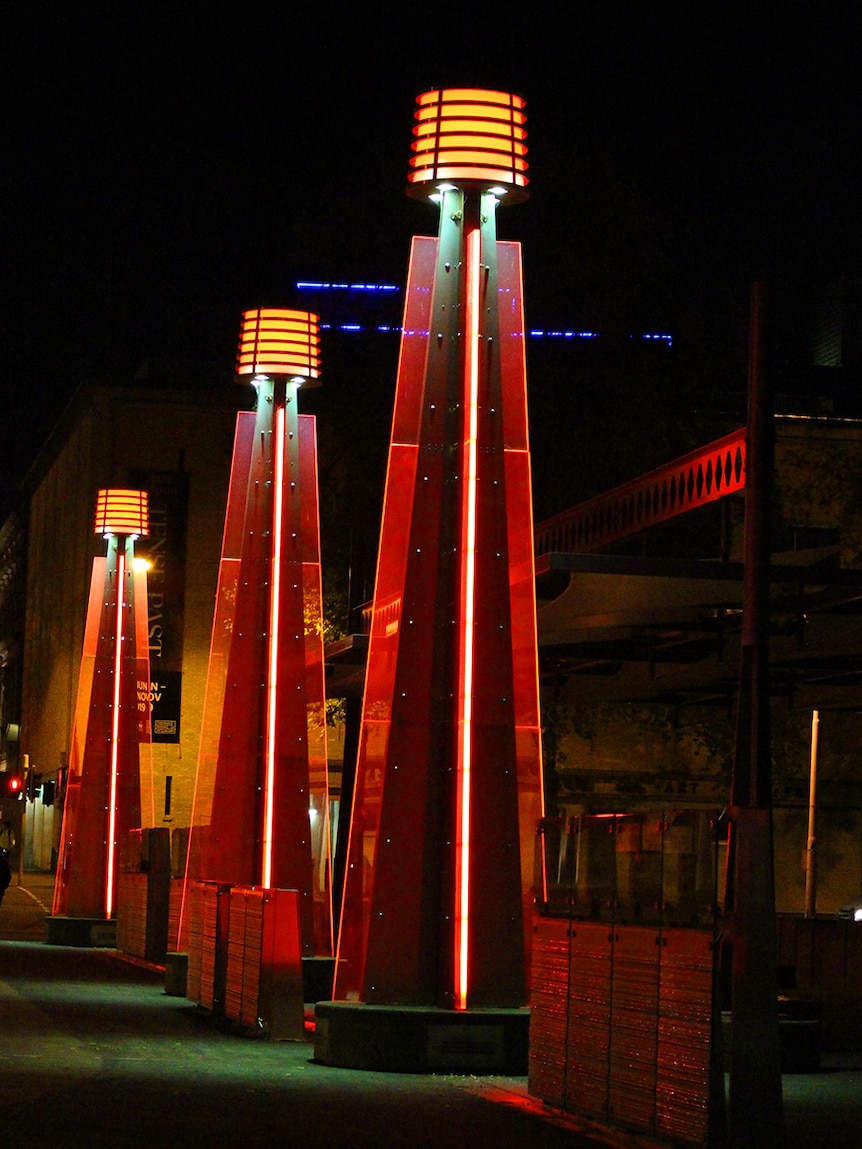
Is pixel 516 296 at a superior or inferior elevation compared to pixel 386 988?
superior

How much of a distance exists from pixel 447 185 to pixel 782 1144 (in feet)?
26.3

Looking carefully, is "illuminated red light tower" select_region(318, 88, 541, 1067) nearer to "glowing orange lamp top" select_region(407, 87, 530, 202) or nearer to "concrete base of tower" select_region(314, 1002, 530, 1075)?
"glowing orange lamp top" select_region(407, 87, 530, 202)

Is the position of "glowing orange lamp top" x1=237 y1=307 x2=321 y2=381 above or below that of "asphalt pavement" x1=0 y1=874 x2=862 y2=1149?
above

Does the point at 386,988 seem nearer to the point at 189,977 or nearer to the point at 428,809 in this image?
the point at 428,809

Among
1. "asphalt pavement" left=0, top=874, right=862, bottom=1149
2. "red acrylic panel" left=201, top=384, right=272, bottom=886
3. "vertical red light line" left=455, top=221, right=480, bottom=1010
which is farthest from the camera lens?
"red acrylic panel" left=201, top=384, right=272, bottom=886

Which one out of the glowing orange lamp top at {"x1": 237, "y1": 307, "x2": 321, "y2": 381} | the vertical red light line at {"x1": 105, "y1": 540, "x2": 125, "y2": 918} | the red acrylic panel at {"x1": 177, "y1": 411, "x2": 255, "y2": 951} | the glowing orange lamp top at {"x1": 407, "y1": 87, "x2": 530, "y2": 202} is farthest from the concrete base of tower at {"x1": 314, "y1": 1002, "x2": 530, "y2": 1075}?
the vertical red light line at {"x1": 105, "y1": 540, "x2": 125, "y2": 918}

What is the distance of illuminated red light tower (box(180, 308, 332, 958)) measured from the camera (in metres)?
21.1

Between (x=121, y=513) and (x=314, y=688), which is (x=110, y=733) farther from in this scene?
(x=314, y=688)

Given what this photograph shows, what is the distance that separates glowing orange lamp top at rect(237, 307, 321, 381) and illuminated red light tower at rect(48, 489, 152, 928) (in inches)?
411

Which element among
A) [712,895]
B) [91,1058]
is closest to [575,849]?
[712,895]

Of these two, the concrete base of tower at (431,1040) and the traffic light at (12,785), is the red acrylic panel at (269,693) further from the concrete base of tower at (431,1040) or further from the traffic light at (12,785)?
the traffic light at (12,785)

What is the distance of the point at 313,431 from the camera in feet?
73.2

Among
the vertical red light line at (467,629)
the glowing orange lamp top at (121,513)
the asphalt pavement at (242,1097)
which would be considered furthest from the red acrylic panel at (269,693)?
the glowing orange lamp top at (121,513)

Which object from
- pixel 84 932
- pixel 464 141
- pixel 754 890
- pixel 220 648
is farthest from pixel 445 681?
pixel 84 932
